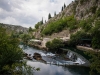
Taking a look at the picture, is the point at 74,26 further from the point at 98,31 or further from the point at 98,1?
the point at 98,31

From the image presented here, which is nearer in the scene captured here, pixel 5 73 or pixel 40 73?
pixel 5 73

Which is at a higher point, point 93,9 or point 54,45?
point 93,9

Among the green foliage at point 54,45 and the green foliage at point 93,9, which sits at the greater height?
the green foliage at point 93,9

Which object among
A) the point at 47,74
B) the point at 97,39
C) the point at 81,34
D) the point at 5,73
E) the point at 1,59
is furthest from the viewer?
the point at 81,34

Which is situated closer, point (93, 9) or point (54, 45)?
point (54, 45)

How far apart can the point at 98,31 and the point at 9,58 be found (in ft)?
170

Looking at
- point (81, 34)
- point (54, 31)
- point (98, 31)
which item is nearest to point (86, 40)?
point (81, 34)

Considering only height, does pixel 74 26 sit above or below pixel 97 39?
above

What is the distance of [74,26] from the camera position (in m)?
120

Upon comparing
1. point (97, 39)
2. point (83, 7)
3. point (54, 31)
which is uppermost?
point (83, 7)

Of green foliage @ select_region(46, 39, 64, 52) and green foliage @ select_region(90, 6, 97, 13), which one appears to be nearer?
green foliage @ select_region(46, 39, 64, 52)

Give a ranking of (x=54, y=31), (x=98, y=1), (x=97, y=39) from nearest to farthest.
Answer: (x=97, y=39)
(x=98, y=1)
(x=54, y=31)

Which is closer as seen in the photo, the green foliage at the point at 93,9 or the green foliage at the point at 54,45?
the green foliage at the point at 54,45

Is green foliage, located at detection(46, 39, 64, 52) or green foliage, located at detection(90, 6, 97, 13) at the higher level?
green foliage, located at detection(90, 6, 97, 13)
